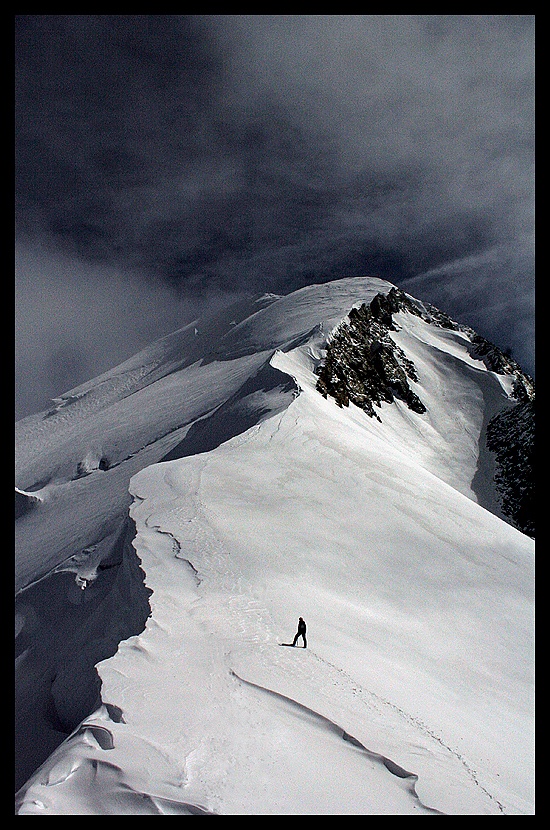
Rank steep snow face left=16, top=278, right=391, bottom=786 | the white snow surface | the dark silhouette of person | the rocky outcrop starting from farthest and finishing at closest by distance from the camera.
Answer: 1. the rocky outcrop
2. steep snow face left=16, top=278, right=391, bottom=786
3. the dark silhouette of person
4. the white snow surface

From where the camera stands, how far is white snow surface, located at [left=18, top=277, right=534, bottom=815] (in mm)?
4988

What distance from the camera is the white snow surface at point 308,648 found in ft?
16.4

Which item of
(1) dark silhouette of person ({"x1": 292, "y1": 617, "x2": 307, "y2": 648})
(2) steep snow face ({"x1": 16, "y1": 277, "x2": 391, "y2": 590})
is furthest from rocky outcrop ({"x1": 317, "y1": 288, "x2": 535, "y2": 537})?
(1) dark silhouette of person ({"x1": 292, "y1": 617, "x2": 307, "y2": 648})

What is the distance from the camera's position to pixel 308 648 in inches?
352

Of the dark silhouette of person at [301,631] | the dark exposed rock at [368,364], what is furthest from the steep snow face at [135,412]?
the dark silhouette of person at [301,631]

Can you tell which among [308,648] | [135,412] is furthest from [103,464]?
[308,648]

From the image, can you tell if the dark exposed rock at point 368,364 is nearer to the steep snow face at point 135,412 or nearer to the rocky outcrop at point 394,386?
the rocky outcrop at point 394,386

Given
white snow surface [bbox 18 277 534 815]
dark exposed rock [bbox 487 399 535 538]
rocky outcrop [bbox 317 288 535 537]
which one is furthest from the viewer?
dark exposed rock [bbox 487 399 535 538]

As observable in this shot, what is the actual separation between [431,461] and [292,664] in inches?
1523

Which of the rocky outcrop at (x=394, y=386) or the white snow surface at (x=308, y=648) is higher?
the rocky outcrop at (x=394, y=386)

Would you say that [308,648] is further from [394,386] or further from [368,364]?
[394,386]

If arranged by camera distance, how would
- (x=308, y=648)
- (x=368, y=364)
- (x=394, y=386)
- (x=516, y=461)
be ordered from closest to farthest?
(x=308, y=648)
(x=516, y=461)
(x=368, y=364)
(x=394, y=386)

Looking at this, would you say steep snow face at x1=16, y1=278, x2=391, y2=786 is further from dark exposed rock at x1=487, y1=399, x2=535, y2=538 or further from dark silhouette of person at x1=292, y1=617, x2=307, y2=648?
dark exposed rock at x1=487, y1=399, x2=535, y2=538
